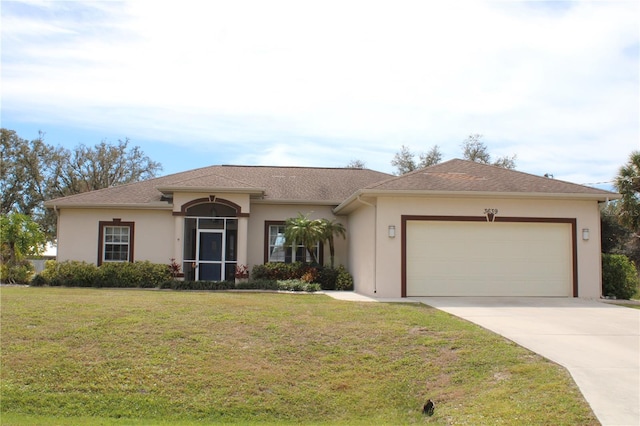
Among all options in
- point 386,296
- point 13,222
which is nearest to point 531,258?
point 386,296

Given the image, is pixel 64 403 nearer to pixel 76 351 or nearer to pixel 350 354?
pixel 76 351

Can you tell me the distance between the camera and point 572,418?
6613mm

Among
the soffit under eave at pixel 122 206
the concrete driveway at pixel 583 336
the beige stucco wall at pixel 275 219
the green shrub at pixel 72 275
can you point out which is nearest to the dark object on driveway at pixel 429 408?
the concrete driveway at pixel 583 336

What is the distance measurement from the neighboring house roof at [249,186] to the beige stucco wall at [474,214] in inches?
233

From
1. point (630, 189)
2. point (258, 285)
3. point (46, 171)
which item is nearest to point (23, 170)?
point (46, 171)

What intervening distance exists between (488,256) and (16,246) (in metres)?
17.4

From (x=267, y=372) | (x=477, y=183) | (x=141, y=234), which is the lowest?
(x=267, y=372)

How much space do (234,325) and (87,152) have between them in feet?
140

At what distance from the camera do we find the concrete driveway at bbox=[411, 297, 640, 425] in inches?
283

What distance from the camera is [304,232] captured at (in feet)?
67.8

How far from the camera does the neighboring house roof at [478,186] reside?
16.5m

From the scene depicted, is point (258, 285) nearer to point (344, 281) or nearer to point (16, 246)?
point (344, 281)

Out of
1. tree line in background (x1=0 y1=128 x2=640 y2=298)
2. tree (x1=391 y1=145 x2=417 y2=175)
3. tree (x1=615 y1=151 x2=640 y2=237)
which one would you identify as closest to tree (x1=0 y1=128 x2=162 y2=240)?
tree line in background (x1=0 y1=128 x2=640 y2=298)

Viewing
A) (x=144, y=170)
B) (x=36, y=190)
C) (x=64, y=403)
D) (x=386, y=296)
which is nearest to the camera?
(x=64, y=403)
